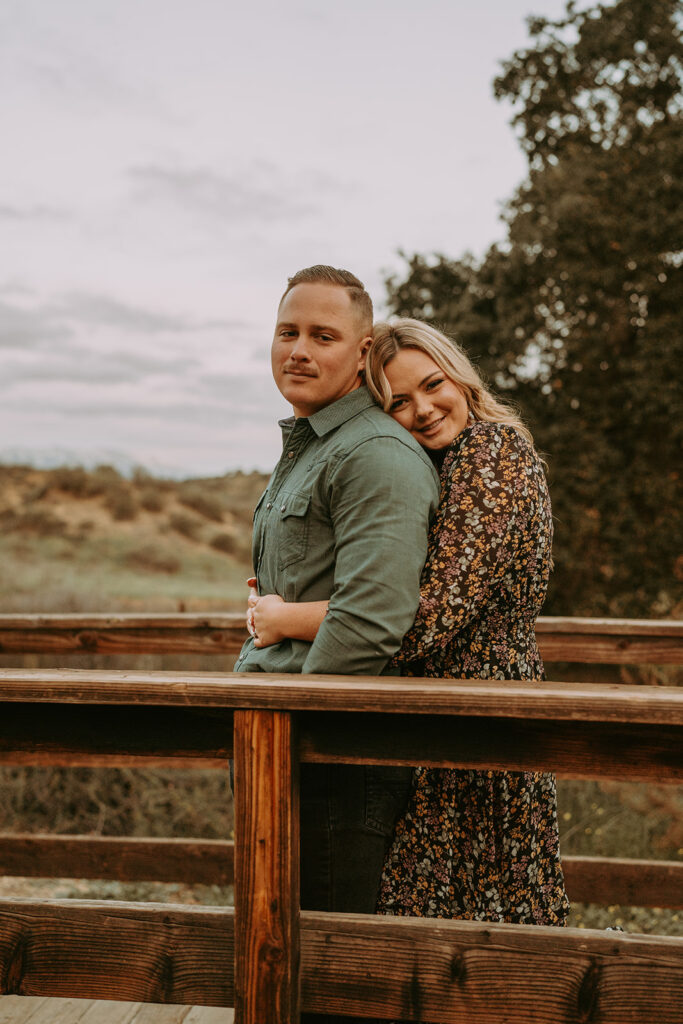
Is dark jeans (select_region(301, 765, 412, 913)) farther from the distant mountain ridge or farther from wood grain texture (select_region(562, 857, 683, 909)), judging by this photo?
the distant mountain ridge

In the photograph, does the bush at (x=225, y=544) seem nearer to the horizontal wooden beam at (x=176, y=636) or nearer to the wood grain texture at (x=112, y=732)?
the horizontal wooden beam at (x=176, y=636)

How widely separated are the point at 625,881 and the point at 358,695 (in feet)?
6.91

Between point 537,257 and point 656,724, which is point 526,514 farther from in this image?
point 537,257

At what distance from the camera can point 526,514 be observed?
5.90ft

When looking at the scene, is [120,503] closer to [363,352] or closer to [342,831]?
[363,352]

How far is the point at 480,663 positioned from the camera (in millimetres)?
1825

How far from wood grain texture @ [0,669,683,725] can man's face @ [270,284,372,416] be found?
30.0 inches

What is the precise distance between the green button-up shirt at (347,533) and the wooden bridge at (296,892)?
0.18 metres

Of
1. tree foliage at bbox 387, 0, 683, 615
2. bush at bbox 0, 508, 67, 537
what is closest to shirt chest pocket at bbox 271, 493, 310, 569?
tree foliage at bbox 387, 0, 683, 615

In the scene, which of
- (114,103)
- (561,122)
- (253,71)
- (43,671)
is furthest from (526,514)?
(114,103)

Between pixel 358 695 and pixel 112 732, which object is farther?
pixel 112 732

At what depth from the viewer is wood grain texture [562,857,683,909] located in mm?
2895

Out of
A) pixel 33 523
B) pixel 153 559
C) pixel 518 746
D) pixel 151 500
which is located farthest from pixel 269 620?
pixel 151 500

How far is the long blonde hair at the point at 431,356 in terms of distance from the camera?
1992 millimetres
